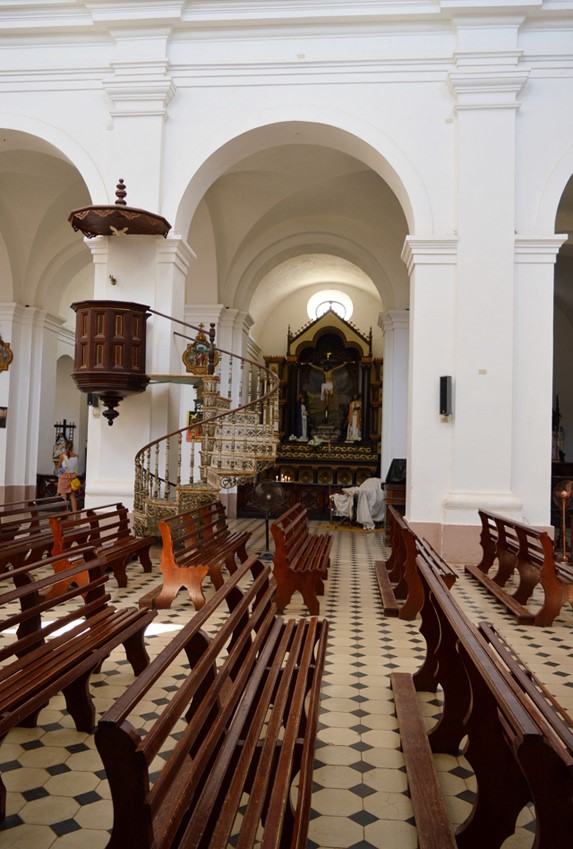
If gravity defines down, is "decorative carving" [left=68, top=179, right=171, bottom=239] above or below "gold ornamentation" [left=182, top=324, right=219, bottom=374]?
above

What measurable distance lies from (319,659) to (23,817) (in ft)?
4.92

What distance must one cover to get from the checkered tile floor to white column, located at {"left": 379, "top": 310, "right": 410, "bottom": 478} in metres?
8.48

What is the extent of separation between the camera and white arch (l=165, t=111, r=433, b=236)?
30.8 ft

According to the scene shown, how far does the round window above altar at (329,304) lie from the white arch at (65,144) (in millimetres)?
12849

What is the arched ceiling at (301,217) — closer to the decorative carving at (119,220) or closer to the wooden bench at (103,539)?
the decorative carving at (119,220)

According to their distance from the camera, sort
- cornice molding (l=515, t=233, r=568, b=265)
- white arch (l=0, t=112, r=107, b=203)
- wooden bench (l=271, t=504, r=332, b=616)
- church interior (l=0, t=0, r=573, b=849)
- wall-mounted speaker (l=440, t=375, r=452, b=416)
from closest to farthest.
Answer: wooden bench (l=271, t=504, r=332, b=616) < church interior (l=0, t=0, r=573, b=849) < wall-mounted speaker (l=440, t=375, r=452, b=416) < cornice molding (l=515, t=233, r=568, b=265) < white arch (l=0, t=112, r=107, b=203)

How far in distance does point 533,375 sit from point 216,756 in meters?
7.75

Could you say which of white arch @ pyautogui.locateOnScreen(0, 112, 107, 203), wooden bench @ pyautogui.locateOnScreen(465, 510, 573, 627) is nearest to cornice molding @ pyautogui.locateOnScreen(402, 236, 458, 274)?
wooden bench @ pyautogui.locateOnScreen(465, 510, 573, 627)

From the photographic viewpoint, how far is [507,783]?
93.4 inches

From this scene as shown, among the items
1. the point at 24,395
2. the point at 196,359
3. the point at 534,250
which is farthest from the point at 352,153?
the point at 24,395

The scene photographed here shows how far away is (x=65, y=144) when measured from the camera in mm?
9820

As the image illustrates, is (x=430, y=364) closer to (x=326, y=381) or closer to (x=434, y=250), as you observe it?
(x=434, y=250)

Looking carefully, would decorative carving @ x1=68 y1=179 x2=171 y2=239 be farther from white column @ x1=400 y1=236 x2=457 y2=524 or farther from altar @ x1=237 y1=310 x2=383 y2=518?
altar @ x1=237 y1=310 x2=383 y2=518

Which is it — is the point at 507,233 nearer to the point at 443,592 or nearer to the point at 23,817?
the point at 443,592
